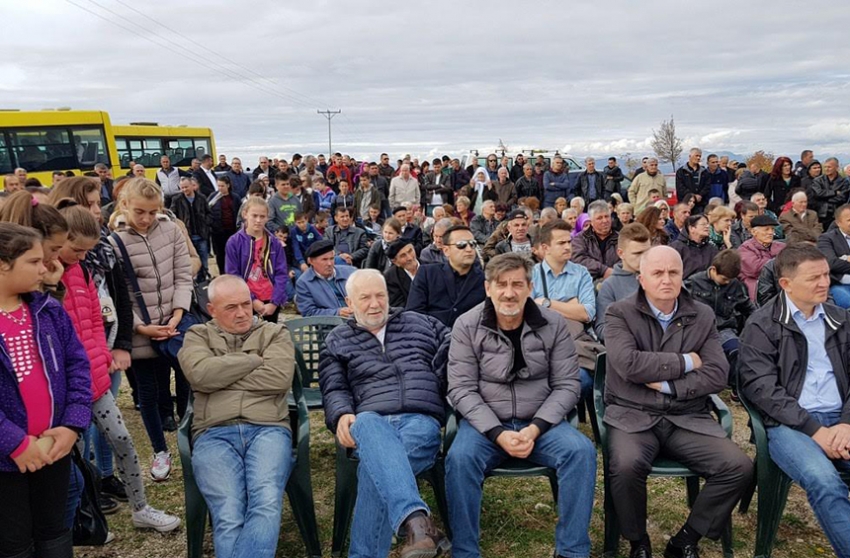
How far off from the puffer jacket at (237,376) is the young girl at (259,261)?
6.82 feet

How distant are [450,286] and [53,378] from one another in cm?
284

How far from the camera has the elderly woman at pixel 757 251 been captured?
233 inches

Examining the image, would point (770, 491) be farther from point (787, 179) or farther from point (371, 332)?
point (787, 179)

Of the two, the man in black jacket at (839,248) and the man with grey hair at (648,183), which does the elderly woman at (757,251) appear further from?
the man with grey hair at (648,183)

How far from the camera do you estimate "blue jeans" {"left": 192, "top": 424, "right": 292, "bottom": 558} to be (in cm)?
279

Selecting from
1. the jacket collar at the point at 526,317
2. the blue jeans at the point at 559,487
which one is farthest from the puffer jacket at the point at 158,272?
the blue jeans at the point at 559,487

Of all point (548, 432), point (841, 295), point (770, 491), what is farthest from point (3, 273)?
point (841, 295)

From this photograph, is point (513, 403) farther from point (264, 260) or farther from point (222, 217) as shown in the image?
point (222, 217)

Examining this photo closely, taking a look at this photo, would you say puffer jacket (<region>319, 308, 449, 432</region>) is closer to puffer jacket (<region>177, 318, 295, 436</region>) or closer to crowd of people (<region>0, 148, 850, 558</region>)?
crowd of people (<region>0, 148, 850, 558</region>)

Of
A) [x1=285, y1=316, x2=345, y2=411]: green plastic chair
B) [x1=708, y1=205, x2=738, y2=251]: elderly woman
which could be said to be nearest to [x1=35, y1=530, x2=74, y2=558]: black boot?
[x1=285, y1=316, x2=345, y2=411]: green plastic chair

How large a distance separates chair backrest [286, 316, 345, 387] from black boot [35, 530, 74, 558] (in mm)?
1706

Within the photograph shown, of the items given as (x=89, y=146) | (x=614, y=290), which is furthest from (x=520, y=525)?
(x=89, y=146)

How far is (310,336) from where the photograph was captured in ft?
13.8

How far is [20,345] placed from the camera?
2.55 m
